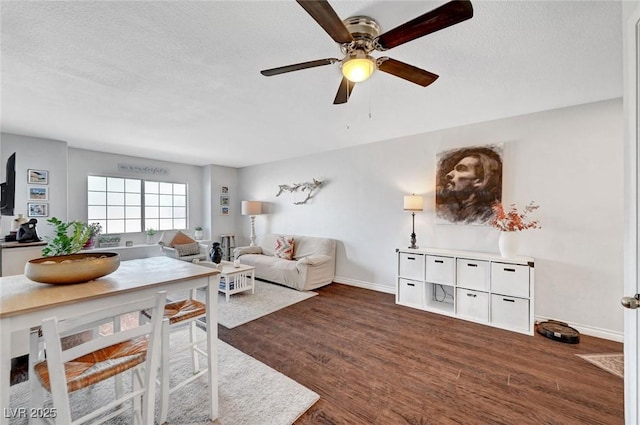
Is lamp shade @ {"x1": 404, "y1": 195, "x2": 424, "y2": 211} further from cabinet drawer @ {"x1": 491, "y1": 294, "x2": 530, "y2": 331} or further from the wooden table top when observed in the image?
Answer: the wooden table top

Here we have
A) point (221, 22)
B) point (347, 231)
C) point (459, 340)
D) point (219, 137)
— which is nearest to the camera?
point (221, 22)

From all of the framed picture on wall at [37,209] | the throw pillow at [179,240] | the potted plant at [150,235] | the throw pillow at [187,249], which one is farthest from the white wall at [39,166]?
the throw pillow at [187,249]

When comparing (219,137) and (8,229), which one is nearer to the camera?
(8,229)

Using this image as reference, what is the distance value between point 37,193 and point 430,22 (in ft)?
18.1

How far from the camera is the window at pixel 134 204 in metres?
5.07

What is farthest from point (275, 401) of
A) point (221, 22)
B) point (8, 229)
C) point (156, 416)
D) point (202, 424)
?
point (8, 229)

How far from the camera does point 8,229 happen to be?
3779 mm

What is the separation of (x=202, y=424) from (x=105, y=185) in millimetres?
5400

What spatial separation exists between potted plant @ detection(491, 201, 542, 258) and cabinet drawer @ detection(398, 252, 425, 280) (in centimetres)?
92

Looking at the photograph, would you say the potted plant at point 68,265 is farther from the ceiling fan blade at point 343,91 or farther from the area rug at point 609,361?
the area rug at point 609,361

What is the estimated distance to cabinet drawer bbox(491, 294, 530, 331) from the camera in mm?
2777

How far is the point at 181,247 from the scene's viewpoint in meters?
5.15

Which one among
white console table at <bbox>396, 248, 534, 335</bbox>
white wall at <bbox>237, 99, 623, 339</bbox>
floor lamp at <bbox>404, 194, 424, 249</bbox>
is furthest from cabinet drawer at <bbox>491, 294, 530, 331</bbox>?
floor lamp at <bbox>404, 194, 424, 249</bbox>

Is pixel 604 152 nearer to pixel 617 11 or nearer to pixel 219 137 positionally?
pixel 617 11
